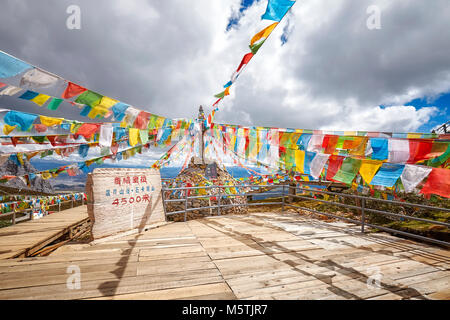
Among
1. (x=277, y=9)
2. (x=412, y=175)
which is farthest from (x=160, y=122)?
(x=412, y=175)

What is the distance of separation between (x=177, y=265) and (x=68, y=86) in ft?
14.5

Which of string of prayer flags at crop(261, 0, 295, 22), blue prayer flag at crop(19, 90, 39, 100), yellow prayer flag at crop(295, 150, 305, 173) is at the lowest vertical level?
yellow prayer flag at crop(295, 150, 305, 173)

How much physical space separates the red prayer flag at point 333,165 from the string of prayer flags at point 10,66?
6898 millimetres

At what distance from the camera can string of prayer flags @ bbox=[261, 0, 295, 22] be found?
3.42m

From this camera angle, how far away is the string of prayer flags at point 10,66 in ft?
11.0

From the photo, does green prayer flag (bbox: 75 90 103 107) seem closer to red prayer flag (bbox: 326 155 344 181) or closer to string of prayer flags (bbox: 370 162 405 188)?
red prayer flag (bbox: 326 155 344 181)

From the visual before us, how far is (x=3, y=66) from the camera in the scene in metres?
3.38

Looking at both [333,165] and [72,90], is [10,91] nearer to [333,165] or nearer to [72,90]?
[72,90]

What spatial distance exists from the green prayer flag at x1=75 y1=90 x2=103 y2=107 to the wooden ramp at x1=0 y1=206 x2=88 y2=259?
3.87 metres

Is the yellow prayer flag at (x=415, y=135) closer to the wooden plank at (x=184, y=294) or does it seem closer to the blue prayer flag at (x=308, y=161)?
the blue prayer flag at (x=308, y=161)

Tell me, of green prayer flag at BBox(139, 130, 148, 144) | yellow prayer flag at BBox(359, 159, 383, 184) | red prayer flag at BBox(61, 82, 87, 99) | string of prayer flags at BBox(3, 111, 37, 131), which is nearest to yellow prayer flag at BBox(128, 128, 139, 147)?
green prayer flag at BBox(139, 130, 148, 144)

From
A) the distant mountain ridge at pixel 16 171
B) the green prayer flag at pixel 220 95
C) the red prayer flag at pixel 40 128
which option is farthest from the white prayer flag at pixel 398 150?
the distant mountain ridge at pixel 16 171
